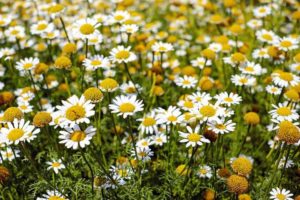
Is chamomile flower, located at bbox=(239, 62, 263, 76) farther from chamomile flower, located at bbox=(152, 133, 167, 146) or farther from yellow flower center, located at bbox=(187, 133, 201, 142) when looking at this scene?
yellow flower center, located at bbox=(187, 133, 201, 142)

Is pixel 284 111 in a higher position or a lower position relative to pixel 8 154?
higher

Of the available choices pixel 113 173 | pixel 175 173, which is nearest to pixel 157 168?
pixel 175 173

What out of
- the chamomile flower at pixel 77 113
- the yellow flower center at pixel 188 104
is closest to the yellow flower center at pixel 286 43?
the yellow flower center at pixel 188 104

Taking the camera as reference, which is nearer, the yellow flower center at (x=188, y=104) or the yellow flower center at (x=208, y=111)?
the yellow flower center at (x=208, y=111)

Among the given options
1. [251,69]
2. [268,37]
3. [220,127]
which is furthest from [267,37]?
[220,127]

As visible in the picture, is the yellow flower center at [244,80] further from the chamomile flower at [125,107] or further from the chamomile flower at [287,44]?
the chamomile flower at [125,107]

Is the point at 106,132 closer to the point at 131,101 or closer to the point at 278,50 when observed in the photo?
the point at 131,101

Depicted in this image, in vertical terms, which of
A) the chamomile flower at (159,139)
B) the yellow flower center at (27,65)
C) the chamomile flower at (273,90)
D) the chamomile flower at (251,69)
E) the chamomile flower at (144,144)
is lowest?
the chamomile flower at (159,139)

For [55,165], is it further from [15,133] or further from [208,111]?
[208,111]
